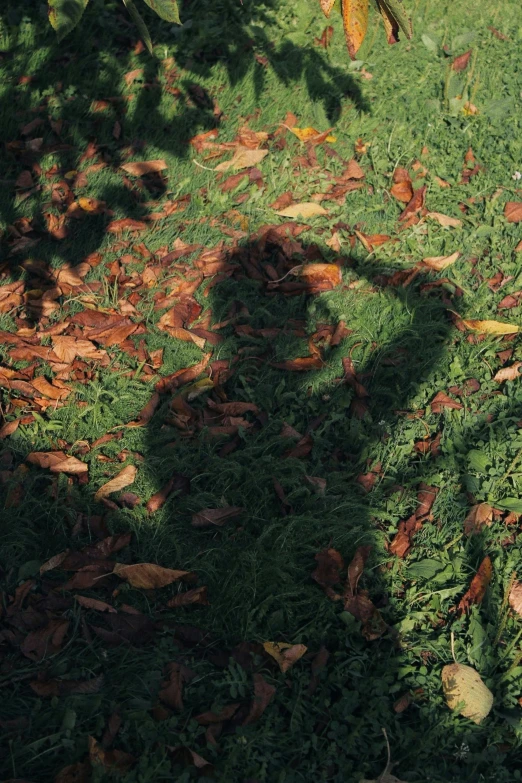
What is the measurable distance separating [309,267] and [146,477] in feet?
4.88

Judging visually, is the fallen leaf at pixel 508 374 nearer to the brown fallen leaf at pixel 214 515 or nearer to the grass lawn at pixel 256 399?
the grass lawn at pixel 256 399

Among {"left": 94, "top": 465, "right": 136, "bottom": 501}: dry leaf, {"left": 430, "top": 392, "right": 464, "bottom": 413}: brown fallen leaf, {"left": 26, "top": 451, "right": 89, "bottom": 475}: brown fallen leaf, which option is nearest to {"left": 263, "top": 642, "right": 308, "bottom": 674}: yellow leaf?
{"left": 94, "top": 465, "right": 136, "bottom": 501}: dry leaf

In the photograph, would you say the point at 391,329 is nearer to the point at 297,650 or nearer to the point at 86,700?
the point at 297,650

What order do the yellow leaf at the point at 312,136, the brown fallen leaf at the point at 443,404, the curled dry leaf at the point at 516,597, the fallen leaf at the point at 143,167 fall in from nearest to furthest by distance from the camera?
1. the curled dry leaf at the point at 516,597
2. the brown fallen leaf at the point at 443,404
3. the fallen leaf at the point at 143,167
4. the yellow leaf at the point at 312,136

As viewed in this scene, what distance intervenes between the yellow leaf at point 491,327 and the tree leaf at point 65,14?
2.26m

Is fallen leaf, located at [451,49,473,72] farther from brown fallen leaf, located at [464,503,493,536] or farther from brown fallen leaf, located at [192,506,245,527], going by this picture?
brown fallen leaf, located at [192,506,245,527]

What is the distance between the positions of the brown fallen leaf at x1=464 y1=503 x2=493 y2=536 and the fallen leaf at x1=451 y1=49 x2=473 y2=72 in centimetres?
357

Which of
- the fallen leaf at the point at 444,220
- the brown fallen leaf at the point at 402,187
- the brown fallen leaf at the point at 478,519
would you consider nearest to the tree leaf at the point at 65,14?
the brown fallen leaf at the point at 478,519

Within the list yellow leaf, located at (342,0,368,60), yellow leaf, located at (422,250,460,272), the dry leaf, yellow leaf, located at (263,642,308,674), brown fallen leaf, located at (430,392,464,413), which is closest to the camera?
yellow leaf, located at (342,0,368,60)

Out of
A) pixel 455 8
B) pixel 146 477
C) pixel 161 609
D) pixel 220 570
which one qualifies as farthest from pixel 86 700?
pixel 455 8

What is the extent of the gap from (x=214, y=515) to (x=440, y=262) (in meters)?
1.85

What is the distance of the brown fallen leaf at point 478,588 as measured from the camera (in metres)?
2.68

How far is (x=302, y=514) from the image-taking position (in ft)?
9.86

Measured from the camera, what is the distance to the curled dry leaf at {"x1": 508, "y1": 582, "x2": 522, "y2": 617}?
105 inches
